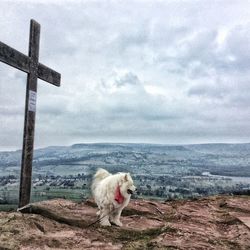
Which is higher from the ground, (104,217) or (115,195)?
(115,195)

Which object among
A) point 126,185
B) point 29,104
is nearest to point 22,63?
point 29,104

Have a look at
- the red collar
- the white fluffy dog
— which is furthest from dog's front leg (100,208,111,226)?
the red collar

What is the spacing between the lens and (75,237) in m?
8.71

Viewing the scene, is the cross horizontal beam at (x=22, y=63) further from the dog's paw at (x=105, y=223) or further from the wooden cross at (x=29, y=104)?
the dog's paw at (x=105, y=223)

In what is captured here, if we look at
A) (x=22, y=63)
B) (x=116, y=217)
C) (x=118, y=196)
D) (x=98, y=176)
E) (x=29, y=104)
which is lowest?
(x=116, y=217)

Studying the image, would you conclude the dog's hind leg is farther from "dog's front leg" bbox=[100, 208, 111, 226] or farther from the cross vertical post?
the cross vertical post

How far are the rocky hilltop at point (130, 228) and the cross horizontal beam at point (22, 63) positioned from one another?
11.1 feet

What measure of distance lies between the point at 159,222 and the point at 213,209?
10.8ft

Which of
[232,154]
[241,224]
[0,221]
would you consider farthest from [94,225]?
[232,154]

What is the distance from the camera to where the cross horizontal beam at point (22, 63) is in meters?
9.33

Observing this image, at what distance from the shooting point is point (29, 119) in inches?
417

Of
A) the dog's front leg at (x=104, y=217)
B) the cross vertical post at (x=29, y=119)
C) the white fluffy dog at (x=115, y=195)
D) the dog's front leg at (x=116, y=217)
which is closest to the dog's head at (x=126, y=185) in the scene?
the white fluffy dog at (x=115, y=195)

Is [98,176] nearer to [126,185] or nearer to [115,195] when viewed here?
Answer: [115,195]

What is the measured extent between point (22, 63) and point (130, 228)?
4727 millimetres
